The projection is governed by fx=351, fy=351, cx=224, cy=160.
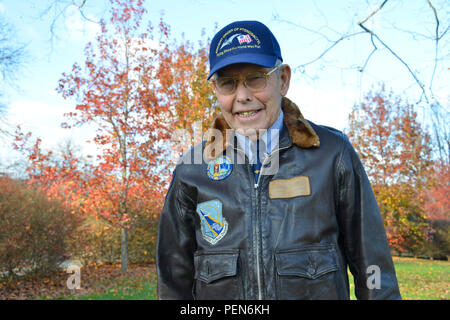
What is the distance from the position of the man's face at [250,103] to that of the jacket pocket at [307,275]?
690mm

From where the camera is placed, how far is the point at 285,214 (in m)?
1.71

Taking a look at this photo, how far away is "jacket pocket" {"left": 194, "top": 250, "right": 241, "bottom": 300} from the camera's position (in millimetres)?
1704

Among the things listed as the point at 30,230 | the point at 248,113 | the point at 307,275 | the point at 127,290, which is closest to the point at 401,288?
the point at 127,290

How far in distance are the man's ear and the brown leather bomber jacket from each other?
6.3 inches

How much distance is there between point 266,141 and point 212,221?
52 cm

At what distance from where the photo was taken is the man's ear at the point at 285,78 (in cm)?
196

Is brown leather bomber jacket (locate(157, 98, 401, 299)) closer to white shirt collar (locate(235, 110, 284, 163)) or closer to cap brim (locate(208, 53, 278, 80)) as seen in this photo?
white shirt collar (locate(235, 110, 284, 163))

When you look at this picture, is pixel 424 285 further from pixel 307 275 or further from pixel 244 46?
pixel 244 46

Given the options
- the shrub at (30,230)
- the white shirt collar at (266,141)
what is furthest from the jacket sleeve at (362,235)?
the shrub at (30,230)

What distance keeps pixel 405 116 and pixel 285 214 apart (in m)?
16.2
